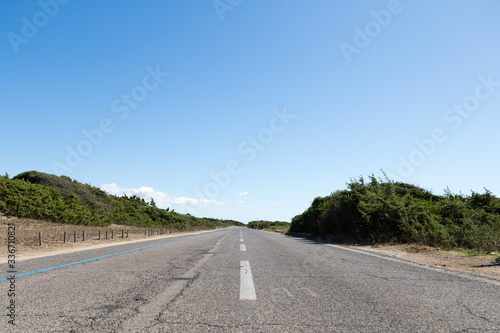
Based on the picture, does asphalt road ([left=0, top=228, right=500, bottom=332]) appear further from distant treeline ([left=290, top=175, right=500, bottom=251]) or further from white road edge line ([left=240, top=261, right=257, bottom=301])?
distant treeline ([left=290, top=175, right=500, bottom=251])

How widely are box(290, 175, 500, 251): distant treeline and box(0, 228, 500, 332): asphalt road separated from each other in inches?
388

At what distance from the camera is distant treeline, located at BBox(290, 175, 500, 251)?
555 inches

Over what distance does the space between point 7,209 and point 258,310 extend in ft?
117

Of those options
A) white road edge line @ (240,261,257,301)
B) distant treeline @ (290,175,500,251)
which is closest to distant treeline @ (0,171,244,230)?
distant treeline @ (290,175,500,251)

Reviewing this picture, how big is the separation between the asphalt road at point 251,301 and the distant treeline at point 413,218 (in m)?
9.86

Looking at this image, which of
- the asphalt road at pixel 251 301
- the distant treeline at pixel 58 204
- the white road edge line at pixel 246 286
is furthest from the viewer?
the distant treeline at pixel 58 204

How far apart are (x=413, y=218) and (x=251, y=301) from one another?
613 inches

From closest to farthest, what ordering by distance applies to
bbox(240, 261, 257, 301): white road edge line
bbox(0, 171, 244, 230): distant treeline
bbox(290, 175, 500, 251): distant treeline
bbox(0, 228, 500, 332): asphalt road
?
bbox(0, 228, 500, 332): asphalt road
bbox(240, 261, 257, 301): white road edge line
bbox(290, 175, 500, 251): distant treeline
bbox(0, 171, 244, 230): distant treeline

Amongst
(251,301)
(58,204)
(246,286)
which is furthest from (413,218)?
(58,204)

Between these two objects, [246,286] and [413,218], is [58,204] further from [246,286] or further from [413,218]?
[246,286]

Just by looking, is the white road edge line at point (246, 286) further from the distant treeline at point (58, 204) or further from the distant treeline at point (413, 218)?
the distant treeline at point (58, 204)

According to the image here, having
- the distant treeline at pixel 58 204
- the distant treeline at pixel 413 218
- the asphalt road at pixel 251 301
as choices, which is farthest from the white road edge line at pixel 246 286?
the distant treeline at pixel 58 204

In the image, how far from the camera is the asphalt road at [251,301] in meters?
2.98

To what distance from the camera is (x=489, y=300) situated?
407 cm
